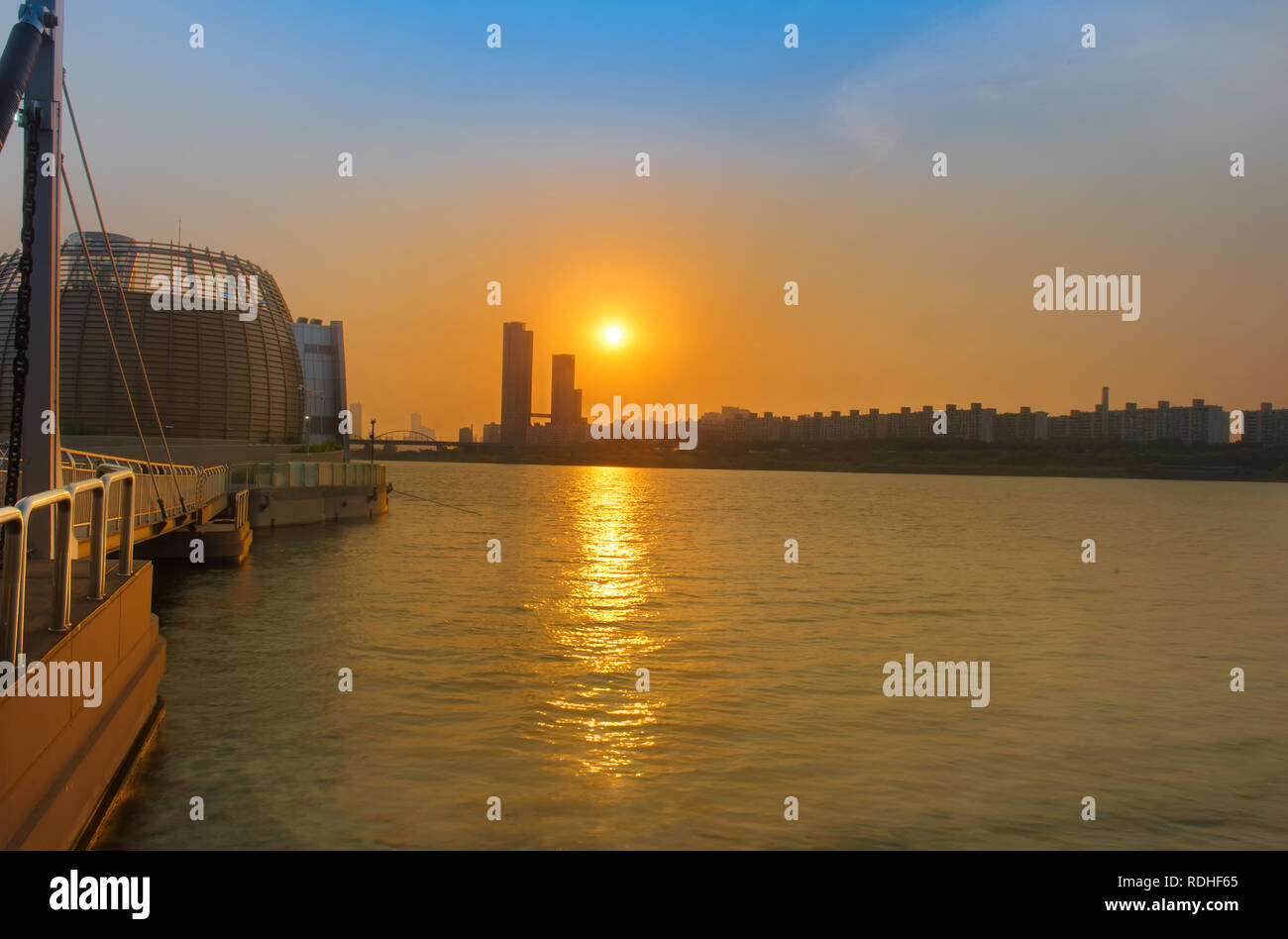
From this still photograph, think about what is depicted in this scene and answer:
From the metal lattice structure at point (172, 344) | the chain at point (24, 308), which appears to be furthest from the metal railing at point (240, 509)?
the metal lattice structure at point (172, 344)

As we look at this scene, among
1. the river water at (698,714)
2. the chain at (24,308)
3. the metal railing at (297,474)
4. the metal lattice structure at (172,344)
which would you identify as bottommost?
the river water at (698,714)

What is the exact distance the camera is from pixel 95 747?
8.08 meters

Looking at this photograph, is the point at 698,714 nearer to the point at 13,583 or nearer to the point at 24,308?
the point at 13,583

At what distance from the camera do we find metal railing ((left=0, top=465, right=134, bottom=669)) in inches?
242

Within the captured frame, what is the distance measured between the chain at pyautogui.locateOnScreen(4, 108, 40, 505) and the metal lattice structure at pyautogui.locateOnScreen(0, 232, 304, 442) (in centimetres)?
8508

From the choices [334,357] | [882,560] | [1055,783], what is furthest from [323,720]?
[334,357]

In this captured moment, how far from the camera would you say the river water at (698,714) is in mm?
9109

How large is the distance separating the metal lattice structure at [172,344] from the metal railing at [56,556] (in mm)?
90201

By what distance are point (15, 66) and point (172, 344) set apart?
10274 cm

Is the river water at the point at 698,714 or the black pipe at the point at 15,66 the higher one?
the black pipe at the point at 15,66

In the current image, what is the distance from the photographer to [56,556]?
7277 mm

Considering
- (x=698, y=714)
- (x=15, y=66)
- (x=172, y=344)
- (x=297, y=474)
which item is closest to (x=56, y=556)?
(x=15, y=66)

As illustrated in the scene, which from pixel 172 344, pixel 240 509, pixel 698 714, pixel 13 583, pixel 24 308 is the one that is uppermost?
pixel 172 344

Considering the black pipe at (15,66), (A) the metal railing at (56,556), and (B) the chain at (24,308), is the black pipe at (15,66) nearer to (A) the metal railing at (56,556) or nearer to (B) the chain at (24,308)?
(B) the chain at (24,308)
